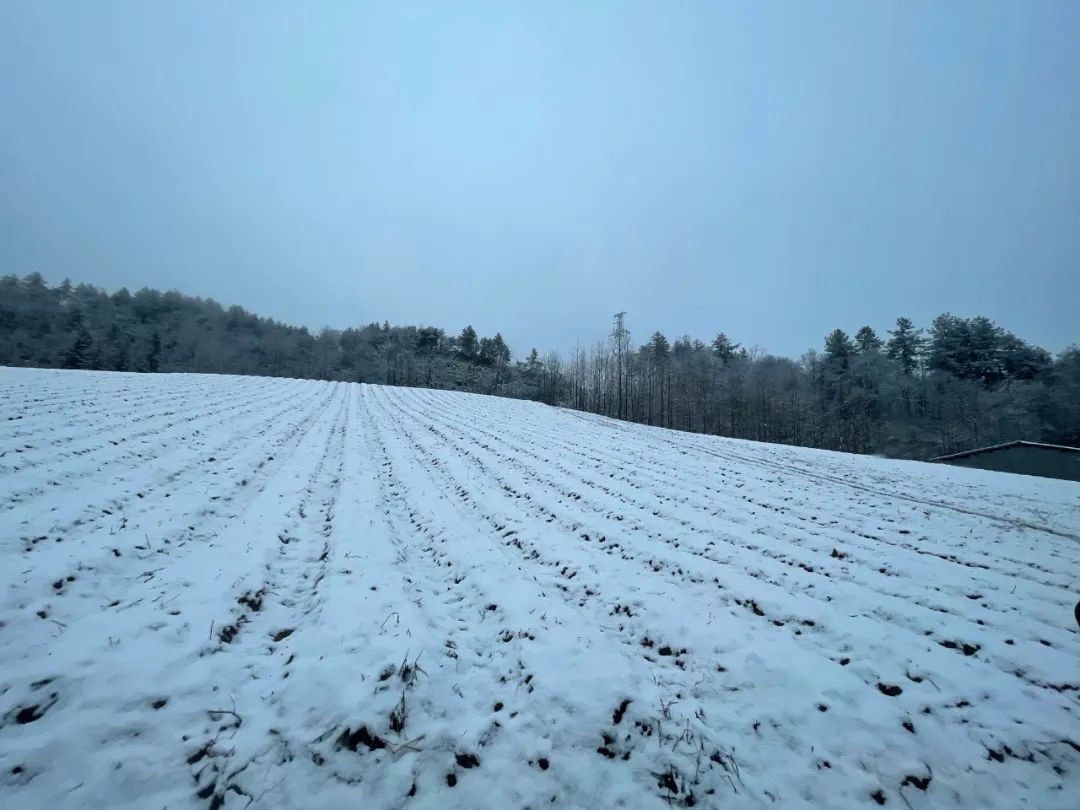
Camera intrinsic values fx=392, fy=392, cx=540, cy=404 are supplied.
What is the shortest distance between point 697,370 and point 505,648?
57367mm

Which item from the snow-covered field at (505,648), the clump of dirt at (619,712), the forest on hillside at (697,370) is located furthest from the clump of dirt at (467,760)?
the forest on hillside at (697,370)

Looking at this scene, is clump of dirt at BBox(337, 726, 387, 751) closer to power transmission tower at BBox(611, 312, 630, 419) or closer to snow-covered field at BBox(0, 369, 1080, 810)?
snow-covered field at BBox(0, 369, 1080, 810)

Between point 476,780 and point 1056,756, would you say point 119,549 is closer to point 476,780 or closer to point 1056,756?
point 476,780

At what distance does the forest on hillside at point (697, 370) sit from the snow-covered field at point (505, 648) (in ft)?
140

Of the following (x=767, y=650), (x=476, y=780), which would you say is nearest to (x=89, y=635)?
(x=476, y=780)

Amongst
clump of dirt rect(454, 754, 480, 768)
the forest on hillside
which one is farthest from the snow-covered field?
the forest on hillside

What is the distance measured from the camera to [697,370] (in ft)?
183

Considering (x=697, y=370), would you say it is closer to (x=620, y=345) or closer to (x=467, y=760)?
(x=620, y=345)

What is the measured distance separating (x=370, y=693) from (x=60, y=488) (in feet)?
23.4

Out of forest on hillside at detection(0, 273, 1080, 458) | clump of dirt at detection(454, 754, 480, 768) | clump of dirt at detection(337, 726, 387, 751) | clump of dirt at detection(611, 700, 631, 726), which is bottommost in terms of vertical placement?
clump of dirt at detection(454, 754, 480, 768)

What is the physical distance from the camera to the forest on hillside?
39.7 meters

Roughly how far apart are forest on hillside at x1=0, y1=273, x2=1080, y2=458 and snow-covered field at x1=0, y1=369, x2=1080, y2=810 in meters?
42.7

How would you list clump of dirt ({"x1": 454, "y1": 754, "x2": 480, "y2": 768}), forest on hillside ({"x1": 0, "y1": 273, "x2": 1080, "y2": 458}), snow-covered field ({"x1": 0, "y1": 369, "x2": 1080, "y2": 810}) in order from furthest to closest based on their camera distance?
forest on hillside ({"x1": 0, "y1": 273, "x2": 1080, "y2": 458})
clump of dirt ({"x1": 454, "y1": 754, "x2": 480, "y2": 768})
snow-covered field ({"x1": 0, "y1": 369, "x2": 1080, "y2": 810})

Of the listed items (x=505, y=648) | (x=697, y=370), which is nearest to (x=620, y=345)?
(x=697, y=370)
